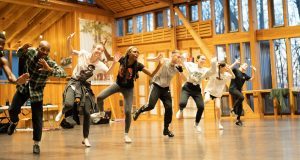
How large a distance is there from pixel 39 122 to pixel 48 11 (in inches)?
436

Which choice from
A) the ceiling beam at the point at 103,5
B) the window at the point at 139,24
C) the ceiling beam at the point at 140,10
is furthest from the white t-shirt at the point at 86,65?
the ceiling beam at the point at 103,5

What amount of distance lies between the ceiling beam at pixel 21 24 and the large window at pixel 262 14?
7.88 metres

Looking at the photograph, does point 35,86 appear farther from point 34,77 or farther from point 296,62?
point 296,62

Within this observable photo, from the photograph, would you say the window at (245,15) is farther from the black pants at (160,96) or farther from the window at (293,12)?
the black pants at (160,96)

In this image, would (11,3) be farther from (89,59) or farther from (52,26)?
(89,59)

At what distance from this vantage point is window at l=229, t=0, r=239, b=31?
43.3 feet

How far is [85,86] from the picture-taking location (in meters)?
5.23

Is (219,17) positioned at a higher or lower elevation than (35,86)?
higher

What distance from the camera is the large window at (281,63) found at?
1243cm

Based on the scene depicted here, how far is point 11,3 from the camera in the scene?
13.7 metres

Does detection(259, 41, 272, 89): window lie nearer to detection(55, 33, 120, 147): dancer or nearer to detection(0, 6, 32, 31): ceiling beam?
detection(55, 33, 120, 147): dancer

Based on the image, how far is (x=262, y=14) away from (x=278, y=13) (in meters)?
0.51

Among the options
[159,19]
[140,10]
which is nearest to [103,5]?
[140,10]

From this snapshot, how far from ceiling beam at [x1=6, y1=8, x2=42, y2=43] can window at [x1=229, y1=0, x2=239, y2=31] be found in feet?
22.9
